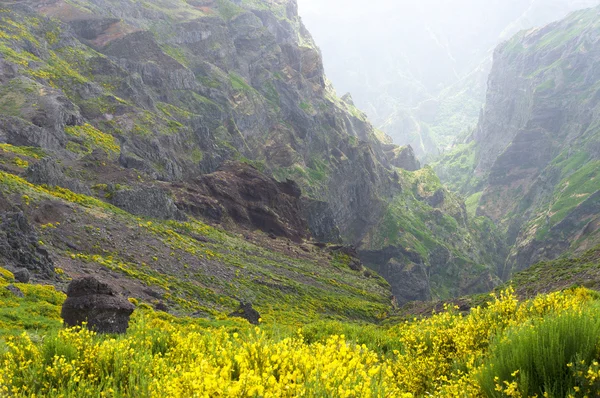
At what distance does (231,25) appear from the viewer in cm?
19700

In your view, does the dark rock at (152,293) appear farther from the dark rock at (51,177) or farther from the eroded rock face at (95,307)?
the dark rock at (51,177)

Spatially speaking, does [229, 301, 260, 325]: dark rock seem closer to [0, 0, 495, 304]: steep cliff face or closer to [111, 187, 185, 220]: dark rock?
[111, 187, 185, 220]: dark rock

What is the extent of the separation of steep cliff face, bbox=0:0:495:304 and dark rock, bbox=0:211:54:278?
24006 mm

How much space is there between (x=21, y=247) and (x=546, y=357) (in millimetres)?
42737

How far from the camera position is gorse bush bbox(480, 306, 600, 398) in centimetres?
661

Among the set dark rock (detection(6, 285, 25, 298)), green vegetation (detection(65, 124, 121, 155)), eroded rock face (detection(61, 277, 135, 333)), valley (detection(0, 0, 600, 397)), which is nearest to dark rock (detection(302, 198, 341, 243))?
valley (detection(0, 0, 600, 397))

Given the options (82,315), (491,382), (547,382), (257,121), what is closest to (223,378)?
(491,382)

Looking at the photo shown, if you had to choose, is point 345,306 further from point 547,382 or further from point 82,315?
point 547,382

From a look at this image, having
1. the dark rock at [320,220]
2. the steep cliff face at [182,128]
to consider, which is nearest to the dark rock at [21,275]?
the steep cliff face at [182,128]

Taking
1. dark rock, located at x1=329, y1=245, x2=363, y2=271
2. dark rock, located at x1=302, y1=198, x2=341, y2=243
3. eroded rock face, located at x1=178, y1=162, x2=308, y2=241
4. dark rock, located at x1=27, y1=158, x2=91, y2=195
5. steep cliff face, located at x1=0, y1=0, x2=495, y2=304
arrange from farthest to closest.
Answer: dark rock, located at x1=302, y1=198, x2=341, y2=243
dark rock, located at x1=329, y1=245, x2=363, y2=271
eroded rock face, located at x1=178, y1=162, x2=308, y2=241
steep cliff face, located at x1=0, y1=0, x2=495, y2=304
dark rock, located at x1=27, y1=158, x2=91, y2=195

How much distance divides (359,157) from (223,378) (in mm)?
192102

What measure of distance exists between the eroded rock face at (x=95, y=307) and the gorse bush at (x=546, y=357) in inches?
853

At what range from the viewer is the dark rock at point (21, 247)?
36.5 metres

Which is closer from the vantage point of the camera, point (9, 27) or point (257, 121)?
point (9, 27)
